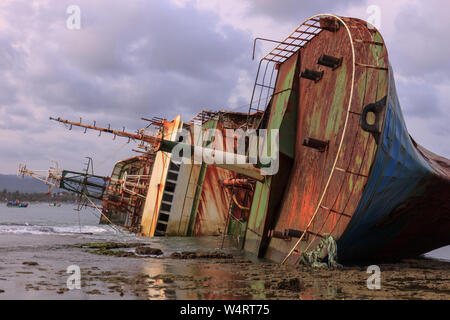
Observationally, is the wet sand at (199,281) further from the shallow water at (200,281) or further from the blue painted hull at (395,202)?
the blue painted hull at (395,202)

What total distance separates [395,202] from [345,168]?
1538 mm

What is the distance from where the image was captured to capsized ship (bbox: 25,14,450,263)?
29.9ft

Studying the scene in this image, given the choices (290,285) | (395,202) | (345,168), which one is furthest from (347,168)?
(290,285)

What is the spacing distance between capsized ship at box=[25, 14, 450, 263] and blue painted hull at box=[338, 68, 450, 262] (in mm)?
30

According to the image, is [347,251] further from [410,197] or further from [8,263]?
[8,263]

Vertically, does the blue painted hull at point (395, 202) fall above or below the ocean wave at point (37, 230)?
above

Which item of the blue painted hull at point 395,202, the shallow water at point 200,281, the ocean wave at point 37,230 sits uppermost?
the blue painted hull at point 395,202

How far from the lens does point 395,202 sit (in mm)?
9953

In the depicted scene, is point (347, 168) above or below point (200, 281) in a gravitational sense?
above

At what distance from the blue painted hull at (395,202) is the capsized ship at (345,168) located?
0.10 feet

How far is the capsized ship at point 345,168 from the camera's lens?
9102 millimetres

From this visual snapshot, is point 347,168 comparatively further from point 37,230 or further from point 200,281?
point 37,230

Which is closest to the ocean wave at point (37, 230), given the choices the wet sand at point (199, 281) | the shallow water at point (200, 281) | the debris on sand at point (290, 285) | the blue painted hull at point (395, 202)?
the wet sand at point (199, 281)
